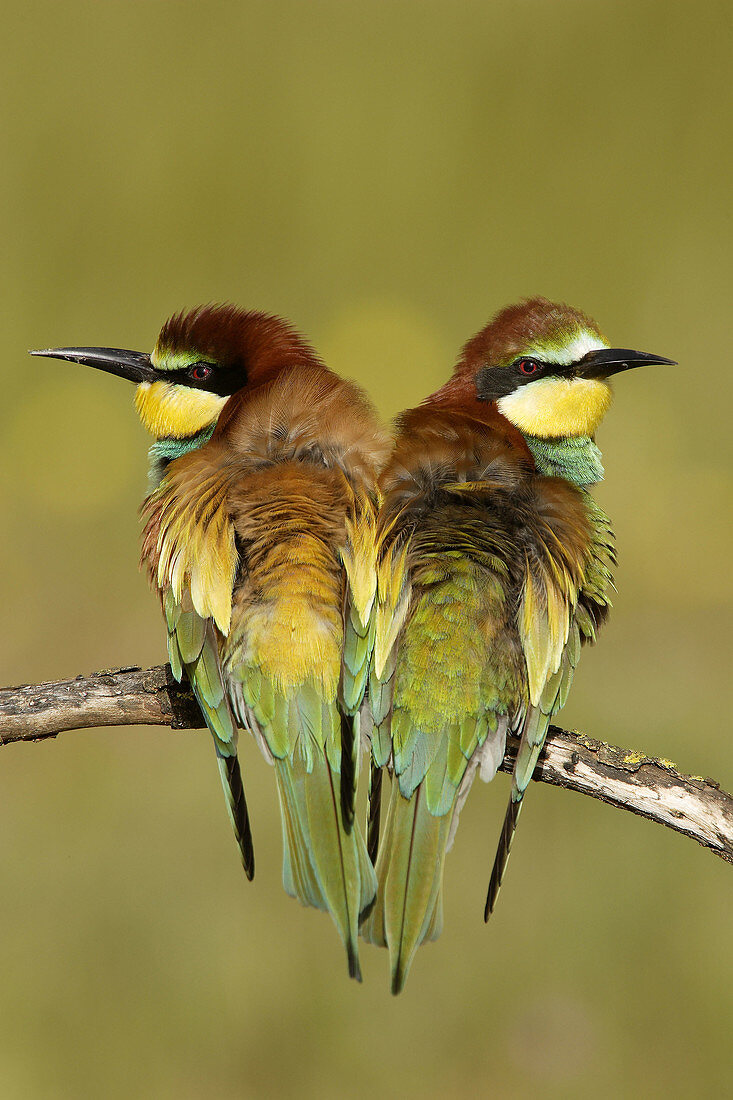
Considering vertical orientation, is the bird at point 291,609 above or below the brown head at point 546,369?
below

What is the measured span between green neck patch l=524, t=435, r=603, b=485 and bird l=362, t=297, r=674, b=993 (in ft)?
0.47

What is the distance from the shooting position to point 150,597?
122 inches

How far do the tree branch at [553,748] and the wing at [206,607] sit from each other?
7 cm

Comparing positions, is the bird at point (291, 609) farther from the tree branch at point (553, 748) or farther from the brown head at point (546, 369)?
the brown head at point (546, 369)

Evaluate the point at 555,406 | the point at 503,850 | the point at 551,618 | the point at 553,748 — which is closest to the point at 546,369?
the point at 555,406

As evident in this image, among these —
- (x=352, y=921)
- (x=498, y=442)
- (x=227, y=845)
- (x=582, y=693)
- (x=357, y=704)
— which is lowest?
(x=227, y=845)

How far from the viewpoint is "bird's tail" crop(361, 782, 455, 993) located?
1244 mm

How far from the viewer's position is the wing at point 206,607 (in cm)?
126

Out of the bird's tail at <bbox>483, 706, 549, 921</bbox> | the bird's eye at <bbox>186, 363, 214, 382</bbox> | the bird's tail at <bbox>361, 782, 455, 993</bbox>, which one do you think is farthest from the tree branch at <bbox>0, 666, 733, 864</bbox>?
the bird's eye at <bbox>186, 363, 214, 382</bbox>

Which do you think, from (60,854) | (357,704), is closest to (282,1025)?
(60,854)

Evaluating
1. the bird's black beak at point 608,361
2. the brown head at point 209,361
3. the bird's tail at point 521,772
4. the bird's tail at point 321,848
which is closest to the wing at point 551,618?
the bird's tail at point 521,772

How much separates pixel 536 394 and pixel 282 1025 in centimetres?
126

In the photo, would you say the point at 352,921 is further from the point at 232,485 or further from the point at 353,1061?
the point at 353,1061

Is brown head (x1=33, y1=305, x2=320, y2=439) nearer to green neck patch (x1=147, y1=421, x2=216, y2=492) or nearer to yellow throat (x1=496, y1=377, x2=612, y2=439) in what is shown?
green neck patch (x1=147, y1=421, x2=216, y2=492)
